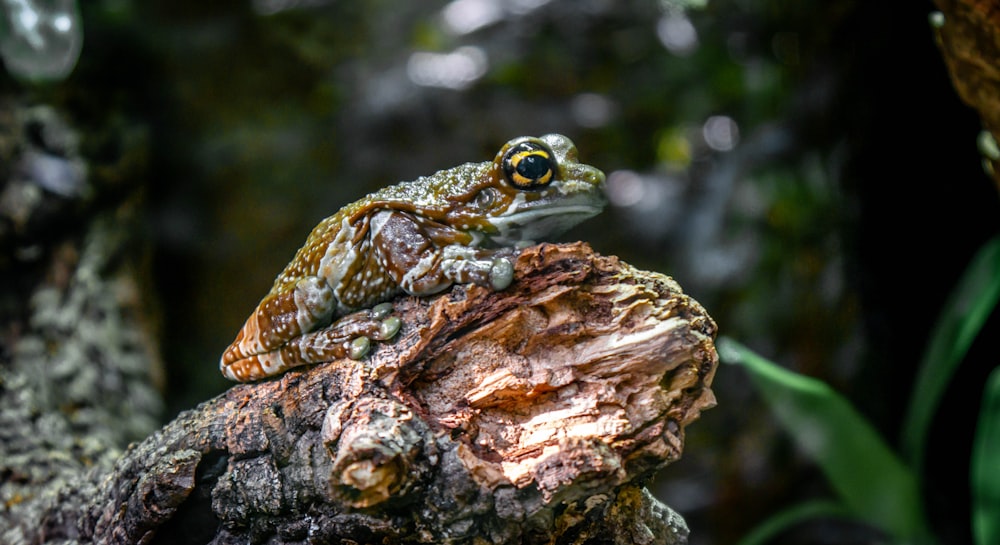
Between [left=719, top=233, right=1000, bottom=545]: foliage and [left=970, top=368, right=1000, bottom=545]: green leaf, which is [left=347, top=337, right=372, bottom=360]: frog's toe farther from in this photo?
[left=970, top=368, right=1000, bottom=545]: green leaf

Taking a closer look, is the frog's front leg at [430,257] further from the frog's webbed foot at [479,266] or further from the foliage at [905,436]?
the foliage at [905,436]

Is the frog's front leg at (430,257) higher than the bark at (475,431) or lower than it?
higher

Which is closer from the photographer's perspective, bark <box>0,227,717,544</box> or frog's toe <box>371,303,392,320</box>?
bark <box>0,227,717,544</box>

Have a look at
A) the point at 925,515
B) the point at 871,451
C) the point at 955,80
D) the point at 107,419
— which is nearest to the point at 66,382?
the point at 107,419

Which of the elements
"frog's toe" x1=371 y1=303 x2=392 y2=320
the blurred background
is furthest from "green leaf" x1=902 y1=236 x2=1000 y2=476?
"frog's toe" x1=371 y1=303 x2=392 y2=320

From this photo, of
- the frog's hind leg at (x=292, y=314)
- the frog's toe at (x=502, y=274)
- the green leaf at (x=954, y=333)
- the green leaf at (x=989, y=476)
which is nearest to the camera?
the frog's toe at (x=502, y=274)

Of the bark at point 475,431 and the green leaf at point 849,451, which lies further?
the green leaf at point 849,451

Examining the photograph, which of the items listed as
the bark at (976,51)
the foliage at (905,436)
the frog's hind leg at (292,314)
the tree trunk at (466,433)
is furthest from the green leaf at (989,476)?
the frog's hind leg at (292,314)
